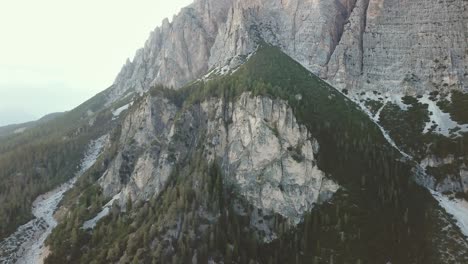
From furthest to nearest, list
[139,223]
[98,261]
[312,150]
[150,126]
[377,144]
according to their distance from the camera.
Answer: [150,126] < [377,144] < [312,150] < [139,223] < [98,261]

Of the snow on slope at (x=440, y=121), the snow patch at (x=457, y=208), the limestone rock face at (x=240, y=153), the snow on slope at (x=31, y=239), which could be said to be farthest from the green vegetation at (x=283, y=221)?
the snow on slope at (x=440, y=121)

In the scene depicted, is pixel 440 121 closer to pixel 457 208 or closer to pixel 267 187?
pixel 457 208

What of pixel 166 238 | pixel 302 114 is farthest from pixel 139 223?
pixel 302 114

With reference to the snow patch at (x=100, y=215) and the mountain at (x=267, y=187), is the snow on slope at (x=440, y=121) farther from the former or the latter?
the snow patch at (x=100, y=215)

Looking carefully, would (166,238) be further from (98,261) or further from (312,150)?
(312,150)

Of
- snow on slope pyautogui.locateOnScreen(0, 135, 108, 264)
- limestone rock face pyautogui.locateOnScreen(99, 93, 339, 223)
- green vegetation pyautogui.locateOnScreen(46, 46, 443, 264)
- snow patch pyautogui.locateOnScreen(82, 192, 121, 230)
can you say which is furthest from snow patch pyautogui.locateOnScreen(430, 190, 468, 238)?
snow on slope pyautogui.locateOnScreen(0, 135, 108, 264)

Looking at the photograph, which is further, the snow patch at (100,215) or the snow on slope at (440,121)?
the snow on slope at (440,121)
